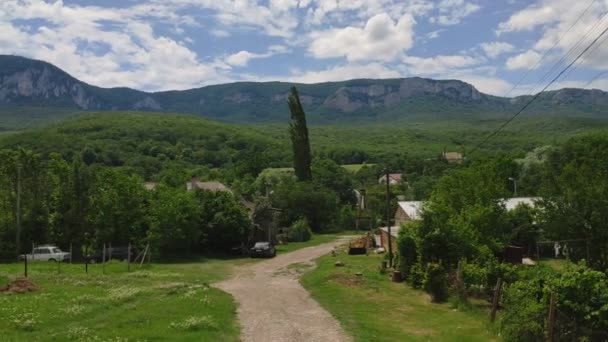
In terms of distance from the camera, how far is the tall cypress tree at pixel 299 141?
89.1 metres

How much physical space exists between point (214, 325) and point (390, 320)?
7152 millimetres

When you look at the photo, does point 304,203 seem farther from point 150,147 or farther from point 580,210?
point 150,147

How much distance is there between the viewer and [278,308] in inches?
990

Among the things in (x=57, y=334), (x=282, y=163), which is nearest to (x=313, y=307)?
(x=57, y=334)

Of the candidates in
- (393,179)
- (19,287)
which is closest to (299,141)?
(393,179)

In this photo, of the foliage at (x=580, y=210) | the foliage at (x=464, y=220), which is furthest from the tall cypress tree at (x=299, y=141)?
the foliage at (x=580, y=210)

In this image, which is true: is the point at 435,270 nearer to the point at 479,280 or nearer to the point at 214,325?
the point at 479,280

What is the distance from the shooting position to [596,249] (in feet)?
120

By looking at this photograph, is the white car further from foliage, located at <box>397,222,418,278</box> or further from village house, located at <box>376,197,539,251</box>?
village house, located at <box>376,197,539,251</box>

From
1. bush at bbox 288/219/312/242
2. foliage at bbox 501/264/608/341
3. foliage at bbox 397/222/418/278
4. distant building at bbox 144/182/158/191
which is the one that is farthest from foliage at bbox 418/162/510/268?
distant building at bbox 144/182/158/191

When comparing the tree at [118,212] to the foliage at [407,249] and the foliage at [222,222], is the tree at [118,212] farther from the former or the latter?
the foliage at [407,249]

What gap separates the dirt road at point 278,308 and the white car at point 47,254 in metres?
15.5

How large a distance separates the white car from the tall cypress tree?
4619cm

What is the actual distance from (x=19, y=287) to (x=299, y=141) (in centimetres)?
6336
